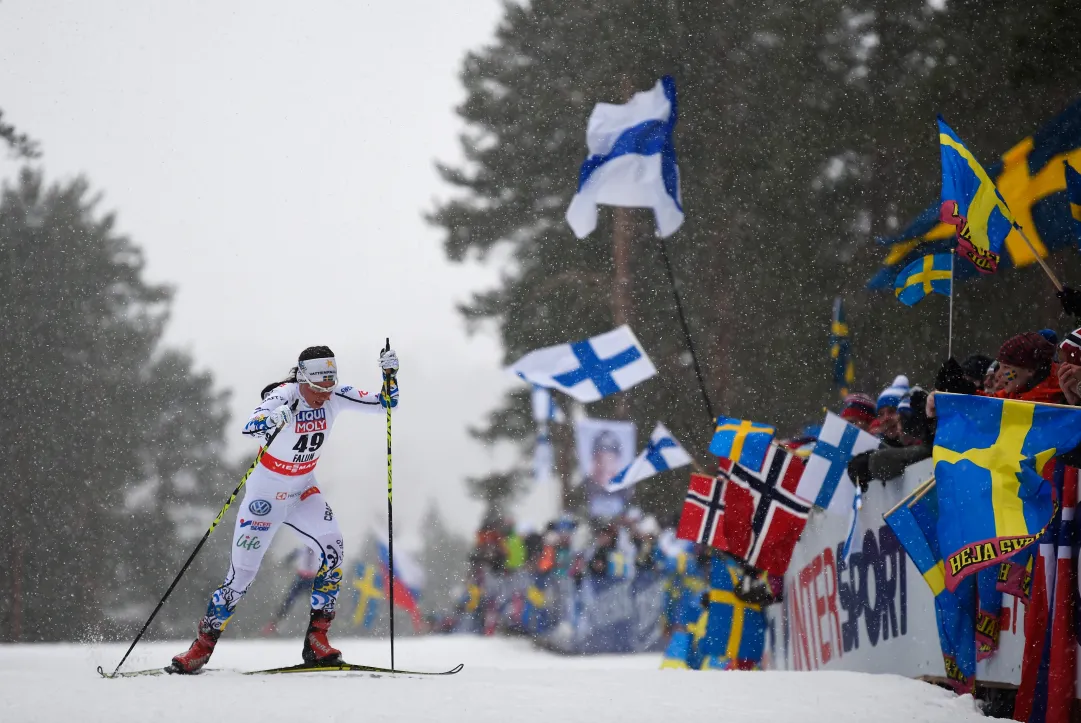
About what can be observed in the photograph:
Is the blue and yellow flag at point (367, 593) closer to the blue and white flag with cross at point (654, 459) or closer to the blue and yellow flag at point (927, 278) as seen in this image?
the blue and white flag with cross at point (654, 459)

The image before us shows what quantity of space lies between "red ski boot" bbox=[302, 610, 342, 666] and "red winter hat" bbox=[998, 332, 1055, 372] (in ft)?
14.8

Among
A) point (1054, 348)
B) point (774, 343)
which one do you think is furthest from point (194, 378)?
point (1054, 348)

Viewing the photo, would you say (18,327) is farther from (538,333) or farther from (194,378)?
(538,333)

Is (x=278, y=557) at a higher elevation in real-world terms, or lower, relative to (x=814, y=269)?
lower

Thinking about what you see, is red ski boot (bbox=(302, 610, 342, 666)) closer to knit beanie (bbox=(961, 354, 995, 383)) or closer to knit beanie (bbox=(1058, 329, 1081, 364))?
knit beanie (bbox=(961, 354, 995, 383))

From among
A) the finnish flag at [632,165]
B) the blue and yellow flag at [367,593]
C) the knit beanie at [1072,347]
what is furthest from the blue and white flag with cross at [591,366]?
the blue and yellow flag at [367,593]

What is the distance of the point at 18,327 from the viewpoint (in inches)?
1624

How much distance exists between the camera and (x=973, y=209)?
7863mm

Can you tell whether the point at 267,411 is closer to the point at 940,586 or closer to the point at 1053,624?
the point at 940,586

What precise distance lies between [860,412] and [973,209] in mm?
2643

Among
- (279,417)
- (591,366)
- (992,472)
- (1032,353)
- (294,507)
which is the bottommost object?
(294,507)

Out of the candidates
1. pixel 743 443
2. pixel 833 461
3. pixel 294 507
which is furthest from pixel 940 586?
pixel 294 507

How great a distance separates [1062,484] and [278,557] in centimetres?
8589

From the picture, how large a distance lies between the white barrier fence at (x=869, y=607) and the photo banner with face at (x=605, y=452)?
3.81 m
